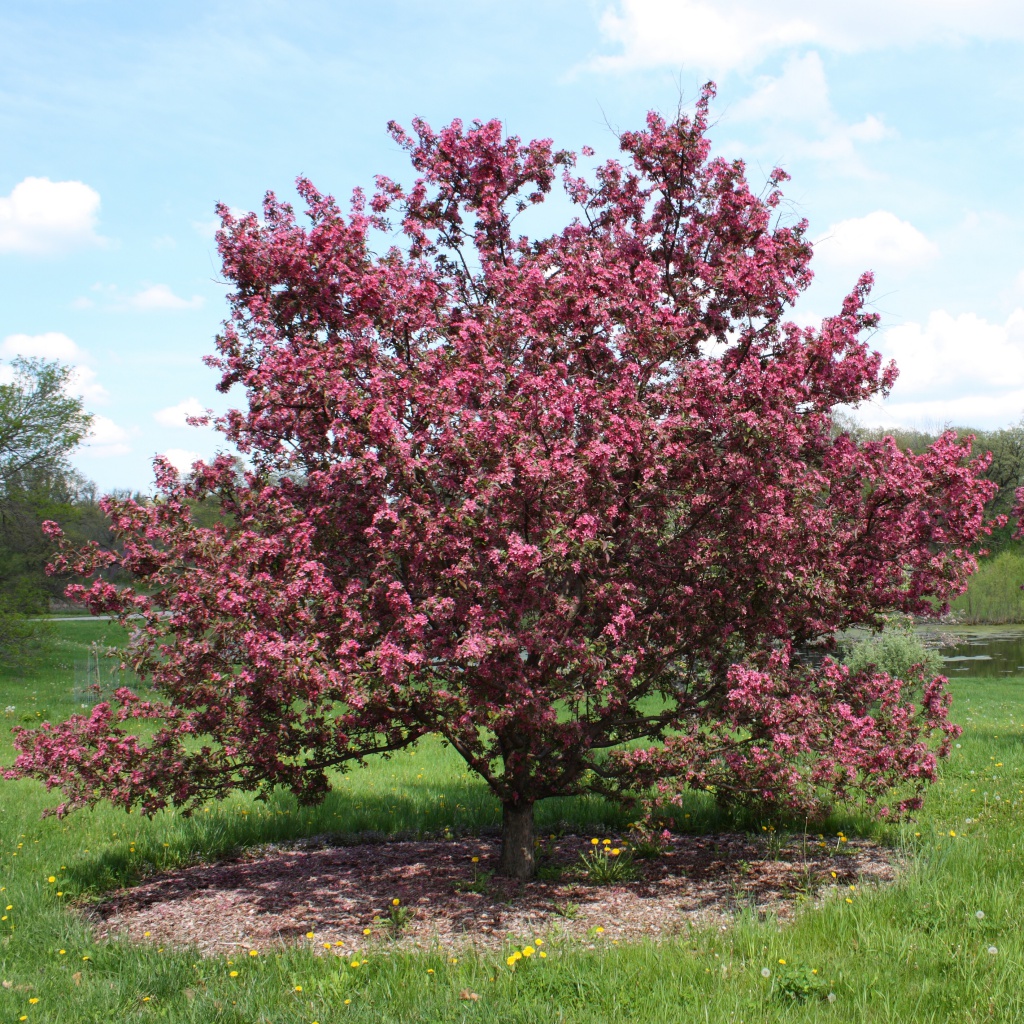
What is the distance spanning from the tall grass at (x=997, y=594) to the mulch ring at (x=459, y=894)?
53.3 meters

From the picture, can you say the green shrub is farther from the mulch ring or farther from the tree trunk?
the tree trunk

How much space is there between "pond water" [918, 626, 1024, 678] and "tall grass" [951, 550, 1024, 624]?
13.0ft

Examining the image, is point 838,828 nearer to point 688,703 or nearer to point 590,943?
point 688,703

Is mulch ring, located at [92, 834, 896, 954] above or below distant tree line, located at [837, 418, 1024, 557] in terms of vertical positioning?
below

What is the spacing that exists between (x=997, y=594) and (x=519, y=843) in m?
56.8

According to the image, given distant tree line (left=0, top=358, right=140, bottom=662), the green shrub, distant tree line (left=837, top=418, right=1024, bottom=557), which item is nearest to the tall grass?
distant tree line (left=837, top=418, right=1024, bottom=557)

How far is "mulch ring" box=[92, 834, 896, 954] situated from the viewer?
248 inches

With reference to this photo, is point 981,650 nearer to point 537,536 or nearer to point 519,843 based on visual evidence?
point 519,843

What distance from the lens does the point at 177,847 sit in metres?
8.77

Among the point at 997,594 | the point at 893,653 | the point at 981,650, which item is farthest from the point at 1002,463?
the point at 893,653

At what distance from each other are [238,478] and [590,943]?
444 cm

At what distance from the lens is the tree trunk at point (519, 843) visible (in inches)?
297

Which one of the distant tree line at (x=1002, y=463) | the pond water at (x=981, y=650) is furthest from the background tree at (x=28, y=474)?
the distant tree line at (x=1002, y=463)

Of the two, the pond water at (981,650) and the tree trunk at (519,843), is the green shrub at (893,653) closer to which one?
the pond water at (981,650)
